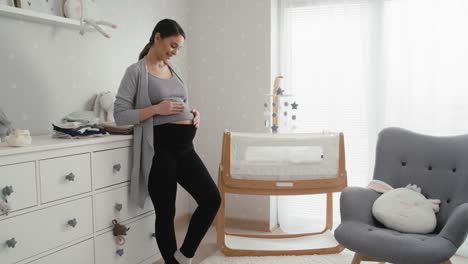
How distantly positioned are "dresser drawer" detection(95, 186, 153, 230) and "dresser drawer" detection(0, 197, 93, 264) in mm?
62

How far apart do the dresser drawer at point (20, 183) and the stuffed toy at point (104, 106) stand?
31.9 inches

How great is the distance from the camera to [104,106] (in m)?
2.49

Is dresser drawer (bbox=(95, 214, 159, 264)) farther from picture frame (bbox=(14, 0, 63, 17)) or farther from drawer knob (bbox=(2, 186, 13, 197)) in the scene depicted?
picture frame (bbox=(14, 0, 63, 17))

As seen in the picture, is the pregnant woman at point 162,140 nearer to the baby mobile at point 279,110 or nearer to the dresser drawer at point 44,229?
the dresser drawer at point 44,229

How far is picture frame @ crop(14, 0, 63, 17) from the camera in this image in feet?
6.64

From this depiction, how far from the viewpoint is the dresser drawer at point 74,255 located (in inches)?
71.4

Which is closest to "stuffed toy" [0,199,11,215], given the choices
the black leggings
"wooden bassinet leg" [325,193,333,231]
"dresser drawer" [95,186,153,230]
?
"dresser drawer" [95,186,153,230]

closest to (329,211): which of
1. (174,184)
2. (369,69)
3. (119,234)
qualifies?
(369,69)

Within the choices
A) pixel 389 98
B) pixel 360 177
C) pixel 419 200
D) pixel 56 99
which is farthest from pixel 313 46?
pixel 56 99

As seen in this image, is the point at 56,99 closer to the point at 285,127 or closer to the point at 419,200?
the point at 285,127

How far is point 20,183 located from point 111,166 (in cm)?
52

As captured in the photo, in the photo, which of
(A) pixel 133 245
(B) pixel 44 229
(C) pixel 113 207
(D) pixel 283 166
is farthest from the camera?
(D) pixel 283 166

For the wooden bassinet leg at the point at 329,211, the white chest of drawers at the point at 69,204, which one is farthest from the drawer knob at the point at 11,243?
the wooden bassinet leg at the point at 329,211

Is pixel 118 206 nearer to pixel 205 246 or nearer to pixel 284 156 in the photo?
pixel 205 246
